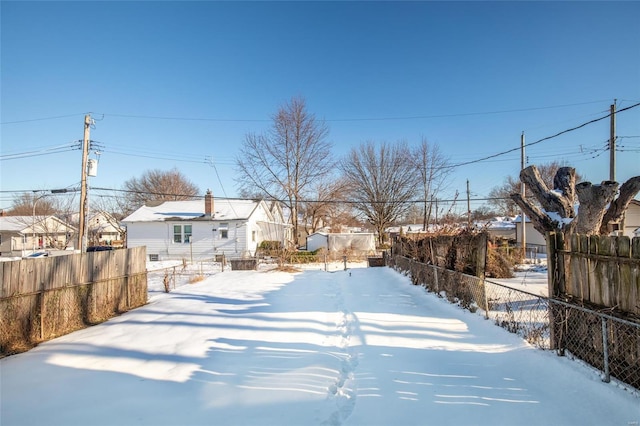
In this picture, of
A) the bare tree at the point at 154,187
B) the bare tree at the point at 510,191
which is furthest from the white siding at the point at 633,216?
the bare tree at the point at 154,187

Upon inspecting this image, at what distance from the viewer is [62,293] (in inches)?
286

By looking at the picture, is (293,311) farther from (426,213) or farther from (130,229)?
(426,213)

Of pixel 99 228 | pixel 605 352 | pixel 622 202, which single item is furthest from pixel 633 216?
pixel 99 228

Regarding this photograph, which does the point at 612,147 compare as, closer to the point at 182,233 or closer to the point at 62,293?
the point at 62,293

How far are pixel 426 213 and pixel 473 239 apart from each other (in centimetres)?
3415

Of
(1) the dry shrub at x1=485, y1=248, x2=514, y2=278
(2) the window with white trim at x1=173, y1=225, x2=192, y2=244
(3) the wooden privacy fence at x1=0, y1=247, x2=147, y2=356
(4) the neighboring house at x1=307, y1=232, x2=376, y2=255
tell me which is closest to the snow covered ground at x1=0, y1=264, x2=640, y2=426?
(3) the wooden privacy fence at x1=0, y1=247, x2=147, y2=356

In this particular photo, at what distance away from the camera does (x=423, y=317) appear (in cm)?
699

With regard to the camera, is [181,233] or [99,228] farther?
[99,228]

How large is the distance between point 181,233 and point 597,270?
27.4 m

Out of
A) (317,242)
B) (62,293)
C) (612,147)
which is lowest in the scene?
(62,293)

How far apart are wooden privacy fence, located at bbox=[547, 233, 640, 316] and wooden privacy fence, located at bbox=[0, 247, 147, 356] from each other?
29.2 feet

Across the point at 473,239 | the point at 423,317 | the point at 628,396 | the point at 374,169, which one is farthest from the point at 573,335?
the point at 374,169

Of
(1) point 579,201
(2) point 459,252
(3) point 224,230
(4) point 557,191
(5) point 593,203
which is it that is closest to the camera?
(5) point 593,203

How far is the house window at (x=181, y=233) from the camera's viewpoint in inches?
1068
